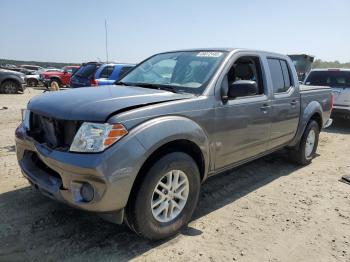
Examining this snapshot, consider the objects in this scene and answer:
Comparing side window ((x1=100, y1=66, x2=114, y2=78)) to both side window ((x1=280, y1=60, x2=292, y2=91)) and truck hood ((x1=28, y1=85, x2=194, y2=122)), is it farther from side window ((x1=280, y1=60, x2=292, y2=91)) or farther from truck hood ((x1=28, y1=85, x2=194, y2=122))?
truck hood ((x1=28, y1=85, x2=194, y2=122))

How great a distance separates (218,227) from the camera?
12.4ft

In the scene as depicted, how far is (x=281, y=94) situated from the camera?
5.11 m

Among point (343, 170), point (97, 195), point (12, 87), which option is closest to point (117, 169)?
point (97, 195)

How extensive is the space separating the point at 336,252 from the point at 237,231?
3.10ft

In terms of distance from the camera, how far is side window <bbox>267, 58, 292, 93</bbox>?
507 cm

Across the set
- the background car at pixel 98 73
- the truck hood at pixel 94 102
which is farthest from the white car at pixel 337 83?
the truck hood at pixel 94 102

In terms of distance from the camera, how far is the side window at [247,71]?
4.35 metres

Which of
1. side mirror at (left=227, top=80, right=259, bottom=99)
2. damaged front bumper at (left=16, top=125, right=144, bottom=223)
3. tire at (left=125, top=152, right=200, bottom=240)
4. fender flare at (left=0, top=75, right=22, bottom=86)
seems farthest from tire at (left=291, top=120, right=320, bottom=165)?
fender flare at (left=0, top=75, right=22, bottom=86)

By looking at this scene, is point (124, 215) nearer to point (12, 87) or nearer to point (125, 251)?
point (125, 251)

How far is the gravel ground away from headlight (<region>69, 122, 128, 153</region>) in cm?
98

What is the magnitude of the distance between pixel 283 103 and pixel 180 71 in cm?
170

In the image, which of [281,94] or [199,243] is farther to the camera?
[281,94]

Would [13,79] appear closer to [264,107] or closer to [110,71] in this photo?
[110,71]

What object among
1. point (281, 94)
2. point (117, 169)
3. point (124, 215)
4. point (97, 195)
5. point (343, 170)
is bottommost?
point (343, 170)
